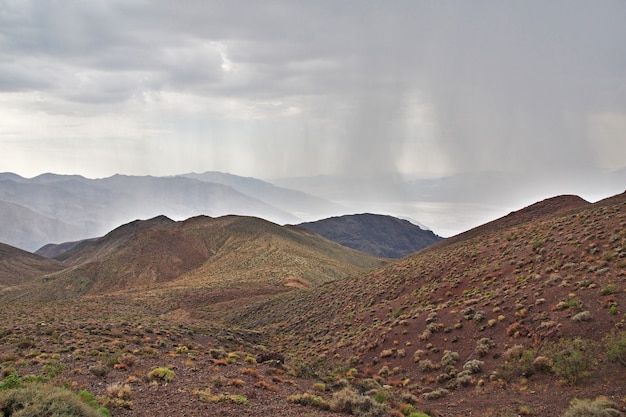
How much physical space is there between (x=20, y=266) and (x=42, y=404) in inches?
5777

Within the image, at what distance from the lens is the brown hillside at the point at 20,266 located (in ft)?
377

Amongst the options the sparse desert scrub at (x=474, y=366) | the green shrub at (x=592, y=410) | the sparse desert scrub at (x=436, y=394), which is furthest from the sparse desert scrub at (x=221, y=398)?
the sparse desert scrub at (x=474, y=366)

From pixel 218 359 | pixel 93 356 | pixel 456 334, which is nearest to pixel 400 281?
pixel 456 334

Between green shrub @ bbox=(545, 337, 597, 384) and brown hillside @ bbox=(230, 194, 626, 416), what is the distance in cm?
7

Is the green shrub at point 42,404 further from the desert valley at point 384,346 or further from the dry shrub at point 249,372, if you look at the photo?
the dry shrub at point 249,372

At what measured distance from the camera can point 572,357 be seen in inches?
720

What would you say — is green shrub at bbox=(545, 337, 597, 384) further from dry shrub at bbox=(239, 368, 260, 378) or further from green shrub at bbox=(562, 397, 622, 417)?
dry shrub at bbox=(239, 368, 260, 378)

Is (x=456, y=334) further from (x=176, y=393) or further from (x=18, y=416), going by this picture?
A: (x=18, y=416)

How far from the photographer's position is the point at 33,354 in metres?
21.1

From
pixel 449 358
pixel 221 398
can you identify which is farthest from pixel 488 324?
pixel 221 398

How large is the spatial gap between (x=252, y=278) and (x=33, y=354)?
168 ft

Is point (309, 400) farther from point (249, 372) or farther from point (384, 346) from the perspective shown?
point (384, 346)

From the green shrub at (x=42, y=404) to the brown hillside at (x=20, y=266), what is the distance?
11504cm

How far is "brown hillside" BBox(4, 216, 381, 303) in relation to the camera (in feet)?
248
